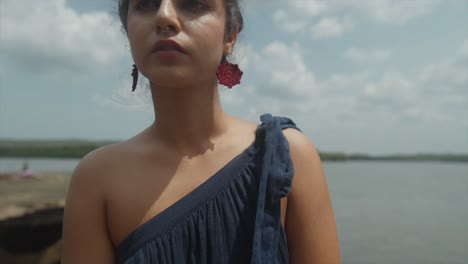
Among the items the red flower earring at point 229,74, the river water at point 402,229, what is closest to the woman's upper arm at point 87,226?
the red flower earring at point 229,74

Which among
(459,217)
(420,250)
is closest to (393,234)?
(420,250)

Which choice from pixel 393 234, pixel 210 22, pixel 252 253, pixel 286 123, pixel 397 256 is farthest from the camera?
pixel 393 234

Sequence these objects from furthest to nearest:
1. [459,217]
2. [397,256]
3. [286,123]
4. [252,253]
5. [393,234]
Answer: [459,217]
[393,234]
[397,256]
[286,123]
[252,253]

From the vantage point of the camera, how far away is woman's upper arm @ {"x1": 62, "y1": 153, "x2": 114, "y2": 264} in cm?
164

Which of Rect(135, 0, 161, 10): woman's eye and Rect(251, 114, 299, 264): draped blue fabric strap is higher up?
Rect(135, 0, 161, 10): woman's eye

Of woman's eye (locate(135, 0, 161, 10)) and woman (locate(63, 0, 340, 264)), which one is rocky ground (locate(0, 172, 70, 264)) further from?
woman's eye (locate(135, 0, 161, 10))

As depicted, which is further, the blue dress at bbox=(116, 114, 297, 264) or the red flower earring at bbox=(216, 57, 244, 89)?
the red flower earring at bbox=(216, 57, 244, 89)

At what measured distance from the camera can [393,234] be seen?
16.5m

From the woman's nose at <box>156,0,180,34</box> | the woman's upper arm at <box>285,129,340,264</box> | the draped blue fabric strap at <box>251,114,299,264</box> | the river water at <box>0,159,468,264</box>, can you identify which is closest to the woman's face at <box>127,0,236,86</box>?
the woman's nose at <box>156,0,180,34</box>

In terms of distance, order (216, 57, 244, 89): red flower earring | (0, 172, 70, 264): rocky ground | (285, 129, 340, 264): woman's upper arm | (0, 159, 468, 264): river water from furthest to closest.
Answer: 1. (0, 159, 468, 264): river water
2. (0, 172, 70, 264): rocky ground
3. (216, 57, 244, 89): red flower earring
4. (285, 129, 340, 264): woman's upper arm

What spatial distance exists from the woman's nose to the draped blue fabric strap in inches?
18.9

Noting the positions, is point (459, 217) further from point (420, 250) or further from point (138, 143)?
point (138, 143)

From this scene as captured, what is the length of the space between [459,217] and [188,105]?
21.5 metres

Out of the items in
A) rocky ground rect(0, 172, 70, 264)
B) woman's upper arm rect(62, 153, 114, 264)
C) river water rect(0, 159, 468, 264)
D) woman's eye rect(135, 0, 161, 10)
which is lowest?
river water rect(0, 159, 468, 264)
